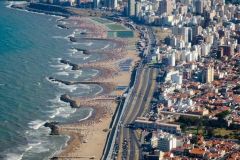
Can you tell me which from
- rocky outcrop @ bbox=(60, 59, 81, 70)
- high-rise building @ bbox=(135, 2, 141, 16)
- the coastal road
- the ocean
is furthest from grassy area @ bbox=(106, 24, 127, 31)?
rocky outcrop @ bbox=(60, 59, 81, 70)

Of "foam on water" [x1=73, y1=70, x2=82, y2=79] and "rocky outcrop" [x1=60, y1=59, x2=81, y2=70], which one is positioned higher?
"rocky outcrop" [x1=60, y1=59, x2=81, y2=70]

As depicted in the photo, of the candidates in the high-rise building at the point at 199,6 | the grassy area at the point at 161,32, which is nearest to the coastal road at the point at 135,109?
the grassy area at the point at 161,32

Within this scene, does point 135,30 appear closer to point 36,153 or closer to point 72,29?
point 72,29

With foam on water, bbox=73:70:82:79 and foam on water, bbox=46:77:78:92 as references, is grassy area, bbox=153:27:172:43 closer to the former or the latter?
foam on water, bbox=73:70:82:79

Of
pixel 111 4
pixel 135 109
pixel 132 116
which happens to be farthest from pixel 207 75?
pixel 111 4

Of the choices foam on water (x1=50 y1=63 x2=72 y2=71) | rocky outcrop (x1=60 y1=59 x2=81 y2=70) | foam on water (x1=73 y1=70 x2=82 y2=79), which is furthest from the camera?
rocky outcrop (x1=60 y1=59 x2=81 y2=70)

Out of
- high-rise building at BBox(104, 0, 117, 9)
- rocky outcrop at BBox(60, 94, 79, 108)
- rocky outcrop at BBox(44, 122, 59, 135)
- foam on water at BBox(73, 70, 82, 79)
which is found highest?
high-rise building at BBox(104, 0, 117, 9)

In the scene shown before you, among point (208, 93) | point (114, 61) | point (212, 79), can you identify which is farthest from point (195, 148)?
point (114, 61)
